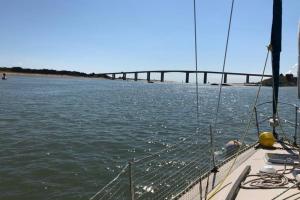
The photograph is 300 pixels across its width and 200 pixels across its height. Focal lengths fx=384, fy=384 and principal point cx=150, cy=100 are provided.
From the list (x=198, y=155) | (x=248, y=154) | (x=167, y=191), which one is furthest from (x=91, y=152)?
(x=248, y=154)

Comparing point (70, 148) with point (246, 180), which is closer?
point (246, 180)

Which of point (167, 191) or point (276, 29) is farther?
point (167, 191)

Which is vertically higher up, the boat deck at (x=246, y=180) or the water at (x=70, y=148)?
the boat deck at (x=246, y=180)

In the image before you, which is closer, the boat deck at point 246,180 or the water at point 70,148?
the boat deck at point 246,180

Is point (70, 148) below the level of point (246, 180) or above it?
below

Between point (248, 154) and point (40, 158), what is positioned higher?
point (248, 154)

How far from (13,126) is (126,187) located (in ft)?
38.6

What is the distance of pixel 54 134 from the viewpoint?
1841 cm

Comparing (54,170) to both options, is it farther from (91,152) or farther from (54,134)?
(54,134)

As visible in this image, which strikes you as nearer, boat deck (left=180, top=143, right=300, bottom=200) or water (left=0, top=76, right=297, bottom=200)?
boat deck (left=180, top=143, right=300, bottom=200)

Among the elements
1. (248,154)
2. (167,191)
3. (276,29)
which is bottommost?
(167,191)

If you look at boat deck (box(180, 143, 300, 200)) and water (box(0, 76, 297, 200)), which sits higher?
Result: boat deck (box(180, 143, 300, 200))

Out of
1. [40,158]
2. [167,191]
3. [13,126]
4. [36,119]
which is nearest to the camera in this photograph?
[167,191]

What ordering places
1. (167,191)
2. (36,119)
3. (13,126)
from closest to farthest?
(167,191), (13,126), (36,119)
